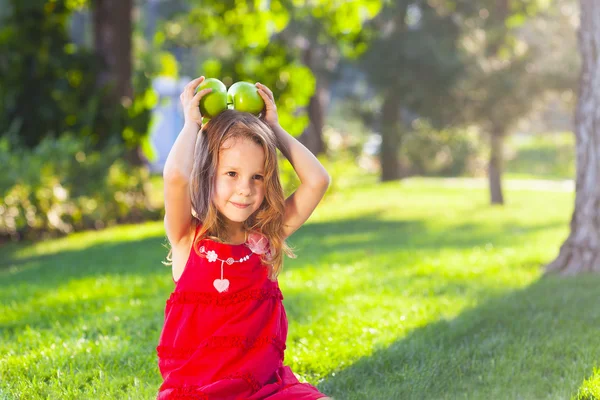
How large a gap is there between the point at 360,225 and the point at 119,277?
20.5ft

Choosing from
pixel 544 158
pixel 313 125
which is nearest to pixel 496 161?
pixel 313 125

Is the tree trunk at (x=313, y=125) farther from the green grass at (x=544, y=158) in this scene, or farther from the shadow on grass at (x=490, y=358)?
the shadow on grass at (x=490, y=358)

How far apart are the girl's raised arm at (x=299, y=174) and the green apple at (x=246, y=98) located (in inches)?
Answer: 1.7

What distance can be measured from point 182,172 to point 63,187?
9.02m

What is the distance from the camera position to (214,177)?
326cm

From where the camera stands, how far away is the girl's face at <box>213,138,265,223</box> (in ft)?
10.6

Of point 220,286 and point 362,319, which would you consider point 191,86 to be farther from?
point 362,319

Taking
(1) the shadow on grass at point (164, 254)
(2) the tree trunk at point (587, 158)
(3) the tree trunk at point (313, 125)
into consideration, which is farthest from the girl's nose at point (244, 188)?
(3) the tree trunk at point (313, 125)

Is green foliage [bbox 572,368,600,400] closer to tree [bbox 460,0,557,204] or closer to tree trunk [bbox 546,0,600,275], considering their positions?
tree trunk [bbox 546,0,600,275]

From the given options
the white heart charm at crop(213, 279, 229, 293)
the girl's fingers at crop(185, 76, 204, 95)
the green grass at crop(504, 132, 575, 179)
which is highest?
the girl's fingers at crop(185, 76, 204, 95)

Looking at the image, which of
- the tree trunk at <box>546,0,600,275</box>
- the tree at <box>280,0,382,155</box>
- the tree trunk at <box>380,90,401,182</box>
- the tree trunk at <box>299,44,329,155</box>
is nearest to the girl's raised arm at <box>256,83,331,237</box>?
the tree trunk at <box>546,0,600,275</box>

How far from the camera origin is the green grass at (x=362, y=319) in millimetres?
3992

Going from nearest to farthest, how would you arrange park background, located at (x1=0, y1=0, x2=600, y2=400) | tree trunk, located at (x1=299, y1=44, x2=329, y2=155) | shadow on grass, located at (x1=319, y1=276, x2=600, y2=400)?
shadow on grass, located at (x1=319, y1=276, x2=600, y2=400)
park background, located at (x1=0, y1=0, x2=600, y2=400)
tree trunk, located at (x1=299, y1=44, x2=329, y2=155)

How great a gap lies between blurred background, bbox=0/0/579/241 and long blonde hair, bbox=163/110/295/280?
26.5ft
